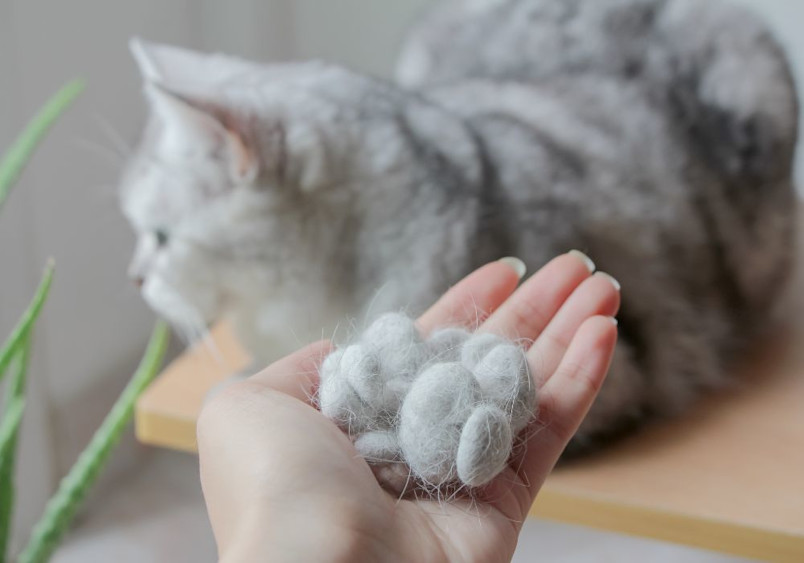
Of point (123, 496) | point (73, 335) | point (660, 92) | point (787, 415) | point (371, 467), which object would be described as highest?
point (660, 92)

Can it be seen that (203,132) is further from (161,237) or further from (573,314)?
(573,314)

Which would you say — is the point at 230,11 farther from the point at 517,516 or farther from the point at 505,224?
the point at 517,516

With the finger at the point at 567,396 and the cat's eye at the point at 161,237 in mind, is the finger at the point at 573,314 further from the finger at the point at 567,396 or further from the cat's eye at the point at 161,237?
the cat's eye at the point at 161,237

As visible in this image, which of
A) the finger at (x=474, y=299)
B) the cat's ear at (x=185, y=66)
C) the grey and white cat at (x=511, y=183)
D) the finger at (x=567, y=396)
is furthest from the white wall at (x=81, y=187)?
the finger at (x=567, y=396)

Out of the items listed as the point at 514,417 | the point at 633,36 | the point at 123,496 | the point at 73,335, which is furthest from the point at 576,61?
the point at 123,496

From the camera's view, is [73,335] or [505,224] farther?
[73,335]

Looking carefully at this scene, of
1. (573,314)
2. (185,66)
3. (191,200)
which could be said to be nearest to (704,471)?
(573,314)
